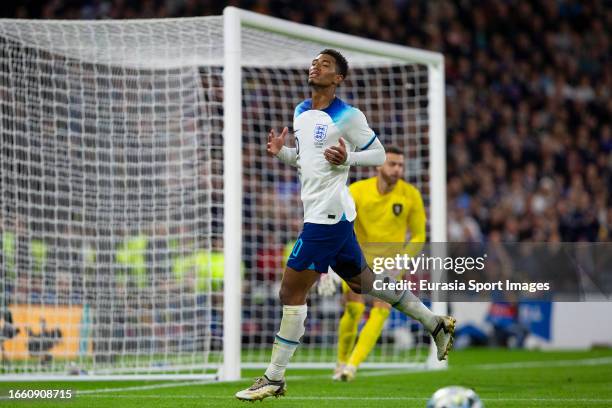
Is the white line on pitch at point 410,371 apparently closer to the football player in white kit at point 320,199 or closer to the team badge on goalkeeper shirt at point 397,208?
the team badge on goalkeeper shirt at point 397,208

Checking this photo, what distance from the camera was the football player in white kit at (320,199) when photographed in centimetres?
700

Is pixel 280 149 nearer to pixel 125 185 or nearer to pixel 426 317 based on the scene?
pixel 426 317

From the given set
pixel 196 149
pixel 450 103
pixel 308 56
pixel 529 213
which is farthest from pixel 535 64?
pixel 196 149

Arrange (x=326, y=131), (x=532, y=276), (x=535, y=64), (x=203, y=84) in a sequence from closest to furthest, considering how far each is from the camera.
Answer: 1. (x=326, y=131)
2. (x=203, y=84)
3. (x=532, y=276)
4. (x=535, y=64)

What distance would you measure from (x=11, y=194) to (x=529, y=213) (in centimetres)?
1112

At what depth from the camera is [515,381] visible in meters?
10.2

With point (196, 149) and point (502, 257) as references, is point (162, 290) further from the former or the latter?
point (502, 257)

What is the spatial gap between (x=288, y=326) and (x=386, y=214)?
3.56 m

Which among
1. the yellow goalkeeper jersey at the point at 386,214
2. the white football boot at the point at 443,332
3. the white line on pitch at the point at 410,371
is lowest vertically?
the white line on pitch at the point at 410,371

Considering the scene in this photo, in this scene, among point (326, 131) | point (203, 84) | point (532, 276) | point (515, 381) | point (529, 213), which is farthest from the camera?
point (529, 213)

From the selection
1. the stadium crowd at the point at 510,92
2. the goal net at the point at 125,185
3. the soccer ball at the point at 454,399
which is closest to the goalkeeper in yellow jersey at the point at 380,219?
the goal net at the point at 125,185

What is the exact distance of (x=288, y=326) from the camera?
23.2 feet

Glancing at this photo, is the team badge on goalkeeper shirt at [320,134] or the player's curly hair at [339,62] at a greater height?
the player's curly hair at [339,62]

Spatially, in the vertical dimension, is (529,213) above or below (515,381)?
above
